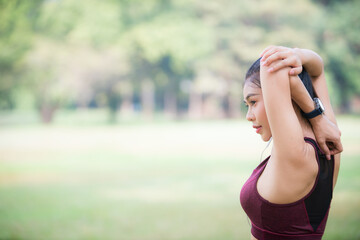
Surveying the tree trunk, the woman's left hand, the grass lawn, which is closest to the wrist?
the woman's left hand

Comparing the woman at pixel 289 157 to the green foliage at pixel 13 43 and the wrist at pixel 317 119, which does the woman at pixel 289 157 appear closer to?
the wrist at pixel 317 119

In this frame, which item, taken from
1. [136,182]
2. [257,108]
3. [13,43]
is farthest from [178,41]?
[257,108]

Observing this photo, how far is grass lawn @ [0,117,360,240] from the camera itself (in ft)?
12.7

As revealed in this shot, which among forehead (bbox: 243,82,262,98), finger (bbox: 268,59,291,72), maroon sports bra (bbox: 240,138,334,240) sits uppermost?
finger (bbox: 268,59,291,72)

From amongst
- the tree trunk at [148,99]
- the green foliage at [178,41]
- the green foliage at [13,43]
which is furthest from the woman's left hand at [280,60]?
the tree trunk at [148,99]

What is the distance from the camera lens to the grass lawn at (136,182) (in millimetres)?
3863

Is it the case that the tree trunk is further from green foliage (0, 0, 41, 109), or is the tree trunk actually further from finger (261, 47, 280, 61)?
finger (261, 47, 280, 61)

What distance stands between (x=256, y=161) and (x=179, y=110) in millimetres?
4779

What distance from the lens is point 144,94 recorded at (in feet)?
35.1

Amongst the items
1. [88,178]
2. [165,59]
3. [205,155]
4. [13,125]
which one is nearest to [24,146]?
[13,125]

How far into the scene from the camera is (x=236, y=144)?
8.45m

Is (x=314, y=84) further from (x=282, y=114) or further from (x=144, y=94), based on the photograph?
(x=144, y=94)

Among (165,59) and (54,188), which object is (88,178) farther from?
(165,59)

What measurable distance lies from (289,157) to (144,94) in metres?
A: 10.1
